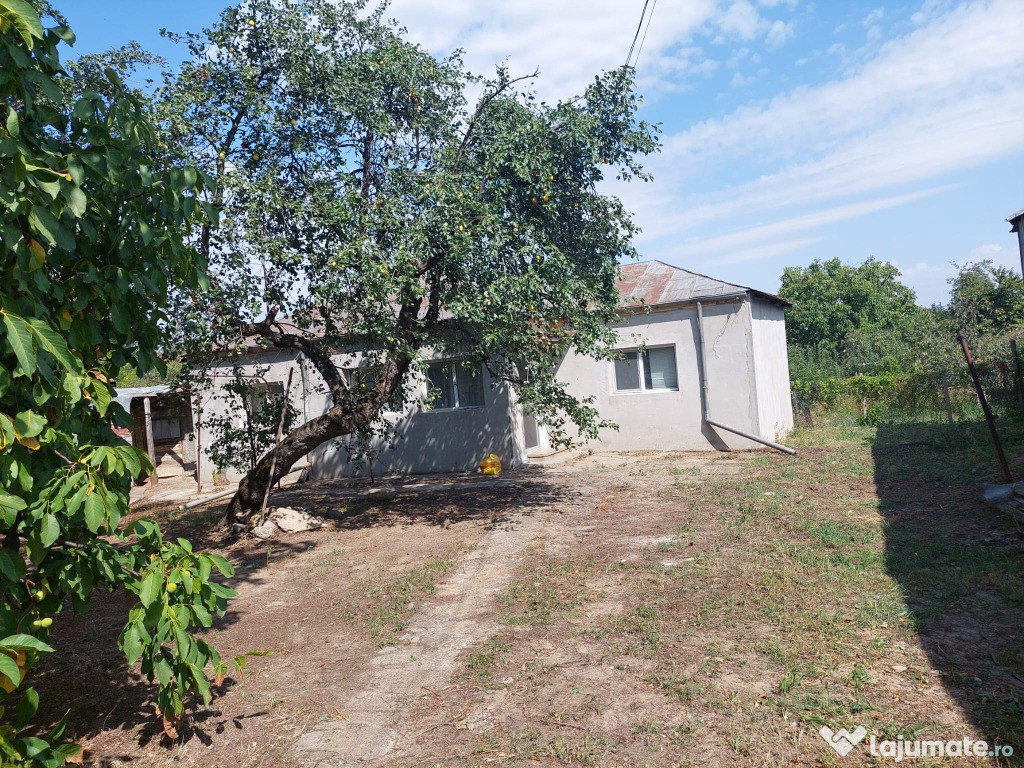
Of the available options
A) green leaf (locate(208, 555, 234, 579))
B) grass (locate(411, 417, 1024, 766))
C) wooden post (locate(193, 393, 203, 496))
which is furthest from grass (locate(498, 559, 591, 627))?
wooden post (locate(193, 393, 203, 496))

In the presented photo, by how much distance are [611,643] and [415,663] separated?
1.40 m

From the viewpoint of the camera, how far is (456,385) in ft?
50.4

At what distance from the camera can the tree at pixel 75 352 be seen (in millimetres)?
2570

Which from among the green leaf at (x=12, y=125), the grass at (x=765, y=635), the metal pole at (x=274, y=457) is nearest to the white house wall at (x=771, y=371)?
the grass at (x=765, y=635)

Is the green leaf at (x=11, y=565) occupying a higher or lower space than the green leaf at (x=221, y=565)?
higher

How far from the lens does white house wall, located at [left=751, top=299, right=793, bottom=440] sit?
1456 centimetres

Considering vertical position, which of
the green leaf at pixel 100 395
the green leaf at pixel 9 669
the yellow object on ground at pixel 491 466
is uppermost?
the green leaf at pixel 100 395

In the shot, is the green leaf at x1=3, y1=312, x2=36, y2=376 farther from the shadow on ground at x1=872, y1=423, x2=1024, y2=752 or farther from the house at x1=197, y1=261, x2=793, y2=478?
the house at x1=197, y1=261, x2=793, y2=478

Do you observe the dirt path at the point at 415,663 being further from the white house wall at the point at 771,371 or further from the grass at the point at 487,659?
the white house wall at the point at 771,371

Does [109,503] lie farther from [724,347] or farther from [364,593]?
[724,347]

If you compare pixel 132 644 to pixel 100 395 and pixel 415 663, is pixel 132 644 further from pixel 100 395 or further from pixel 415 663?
pixel 415 663

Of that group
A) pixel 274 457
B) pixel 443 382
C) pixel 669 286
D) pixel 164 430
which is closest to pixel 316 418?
pixel 274 457

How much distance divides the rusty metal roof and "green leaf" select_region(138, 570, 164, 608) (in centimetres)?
1148

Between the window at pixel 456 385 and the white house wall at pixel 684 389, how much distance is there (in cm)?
222
